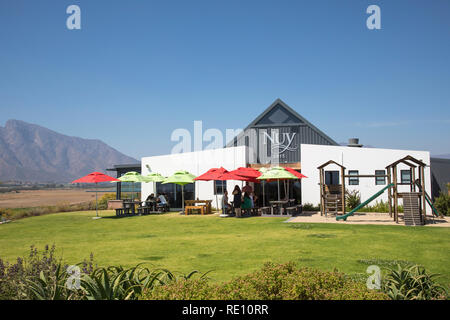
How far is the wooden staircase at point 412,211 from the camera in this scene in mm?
14164

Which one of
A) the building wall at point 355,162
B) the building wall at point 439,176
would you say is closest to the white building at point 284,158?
the building wall at point 355,162

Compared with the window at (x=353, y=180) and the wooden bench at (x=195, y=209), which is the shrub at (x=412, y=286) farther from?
the wooden bench at (x=195, y=209)

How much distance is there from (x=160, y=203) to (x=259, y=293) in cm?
2086

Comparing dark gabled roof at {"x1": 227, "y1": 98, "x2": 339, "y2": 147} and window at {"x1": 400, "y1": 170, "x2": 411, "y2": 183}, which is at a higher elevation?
dark gabled roof at {"x1": 227, "y1": 98, "x2": 339, "y2": 147}

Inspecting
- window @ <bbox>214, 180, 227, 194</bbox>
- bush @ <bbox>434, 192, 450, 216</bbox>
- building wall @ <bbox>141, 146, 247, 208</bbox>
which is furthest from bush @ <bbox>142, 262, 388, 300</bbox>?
window @ <bbox>214, 180, 227, 194</bbox>

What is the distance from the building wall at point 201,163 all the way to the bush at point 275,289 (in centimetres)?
1911

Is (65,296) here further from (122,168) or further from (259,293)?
(122,168)

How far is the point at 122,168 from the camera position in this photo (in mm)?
30406

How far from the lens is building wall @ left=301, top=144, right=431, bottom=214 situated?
19703mm

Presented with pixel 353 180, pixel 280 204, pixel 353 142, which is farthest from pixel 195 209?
pixel 353 142

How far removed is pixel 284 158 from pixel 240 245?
15.3m

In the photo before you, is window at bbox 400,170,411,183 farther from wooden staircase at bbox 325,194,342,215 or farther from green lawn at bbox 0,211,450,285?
green lawn at bbox 0,211,450,285

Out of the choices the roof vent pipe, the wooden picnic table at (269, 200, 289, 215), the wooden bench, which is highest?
the roof vent pipe

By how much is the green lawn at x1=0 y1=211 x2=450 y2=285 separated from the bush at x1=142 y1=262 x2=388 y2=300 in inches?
124
